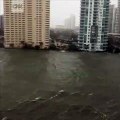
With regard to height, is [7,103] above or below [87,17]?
below

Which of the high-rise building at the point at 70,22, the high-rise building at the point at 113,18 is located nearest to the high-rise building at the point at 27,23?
the high-rise building at the point at 113,18

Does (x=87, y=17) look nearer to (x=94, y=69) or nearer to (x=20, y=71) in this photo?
(x=94, y=69)

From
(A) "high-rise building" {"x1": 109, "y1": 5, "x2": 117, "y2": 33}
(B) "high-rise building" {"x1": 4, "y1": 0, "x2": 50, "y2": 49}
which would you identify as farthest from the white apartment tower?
(B) "high-rise building" {"x1": 4, "y1": 0, "x2": 50, "y2": 49}

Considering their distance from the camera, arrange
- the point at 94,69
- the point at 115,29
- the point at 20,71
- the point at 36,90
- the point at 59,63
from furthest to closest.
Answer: the point at 115,29 → the point at 59,63 → the point at 94,69 → the point at 20,71 → the point at 36,90

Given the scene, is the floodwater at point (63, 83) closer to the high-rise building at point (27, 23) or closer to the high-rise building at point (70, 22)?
the high-rise building at point (27, 23)

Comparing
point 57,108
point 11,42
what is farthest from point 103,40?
point 57,108
